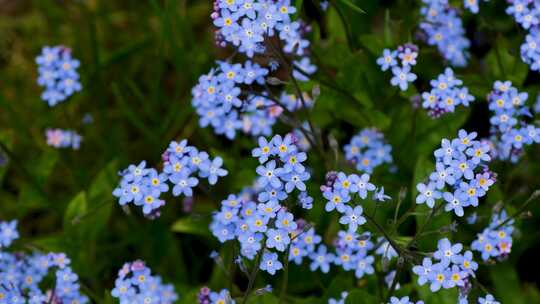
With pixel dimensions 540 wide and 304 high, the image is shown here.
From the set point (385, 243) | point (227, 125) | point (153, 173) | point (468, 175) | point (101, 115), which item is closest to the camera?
point (468, 175)

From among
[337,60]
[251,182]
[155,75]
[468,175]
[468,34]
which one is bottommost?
[468,175]

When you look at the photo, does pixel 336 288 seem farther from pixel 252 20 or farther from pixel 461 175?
pixel 252 20

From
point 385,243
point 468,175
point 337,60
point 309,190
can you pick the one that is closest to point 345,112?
point 337,60

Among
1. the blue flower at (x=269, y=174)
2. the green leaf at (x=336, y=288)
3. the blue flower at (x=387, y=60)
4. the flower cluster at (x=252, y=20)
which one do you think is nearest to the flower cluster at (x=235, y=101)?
the flower cluster at (x=252, y=20)

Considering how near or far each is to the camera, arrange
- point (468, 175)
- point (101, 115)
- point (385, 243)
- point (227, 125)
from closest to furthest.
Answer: point (468, 175) → point (385, 243) → point (227, 125) → point (101, 115)

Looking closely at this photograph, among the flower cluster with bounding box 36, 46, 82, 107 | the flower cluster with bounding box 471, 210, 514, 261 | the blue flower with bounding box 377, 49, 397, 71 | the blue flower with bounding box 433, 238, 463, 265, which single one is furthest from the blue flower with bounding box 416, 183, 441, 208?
the flower cluster with bounding box 36, 46, 82, 107

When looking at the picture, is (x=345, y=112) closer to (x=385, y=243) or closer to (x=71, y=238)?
(x=385, y=243)
